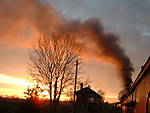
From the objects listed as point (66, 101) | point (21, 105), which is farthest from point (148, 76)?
point (66, 101)

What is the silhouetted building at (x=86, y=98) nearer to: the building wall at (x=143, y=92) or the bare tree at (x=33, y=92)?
the bare tree at (x=33, y=92)

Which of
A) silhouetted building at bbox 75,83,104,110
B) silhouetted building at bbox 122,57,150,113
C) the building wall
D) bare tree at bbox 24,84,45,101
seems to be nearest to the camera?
silhouetted building at bbox 122,57,150,113

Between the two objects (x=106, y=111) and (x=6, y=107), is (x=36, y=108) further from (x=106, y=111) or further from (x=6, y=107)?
(x=106, y=111)

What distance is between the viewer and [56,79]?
36.1 meters

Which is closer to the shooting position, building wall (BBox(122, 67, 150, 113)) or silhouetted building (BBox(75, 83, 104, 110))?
building wall (BBox(122, 67, 150, 113))

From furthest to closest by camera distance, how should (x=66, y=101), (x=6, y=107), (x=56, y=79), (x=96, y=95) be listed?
(x=96, y=95), (x=66, y=101), (x=56, y=79), (x=6, y=107)

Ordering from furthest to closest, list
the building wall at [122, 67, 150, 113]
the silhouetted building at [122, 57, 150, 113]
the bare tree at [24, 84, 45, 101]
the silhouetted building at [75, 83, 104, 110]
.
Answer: the silhouetted building at [75, 83, 104, 110] < the bare tree at [24, 84, 45, 101] < the building wall at [122, 67, 150, 113] < the silhouetted building at [122, 57, 150, 113]

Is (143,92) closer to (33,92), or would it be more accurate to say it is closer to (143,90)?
(143,90)

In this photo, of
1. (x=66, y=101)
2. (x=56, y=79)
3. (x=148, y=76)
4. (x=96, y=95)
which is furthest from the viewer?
(x=96, y=95)

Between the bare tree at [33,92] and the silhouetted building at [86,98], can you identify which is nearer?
the bare tree at [33,92]

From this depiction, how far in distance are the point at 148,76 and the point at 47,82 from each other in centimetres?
2799

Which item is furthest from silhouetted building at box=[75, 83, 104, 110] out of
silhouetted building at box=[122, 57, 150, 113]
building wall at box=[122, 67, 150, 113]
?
building wall at box=[122, 67, 150, 113]

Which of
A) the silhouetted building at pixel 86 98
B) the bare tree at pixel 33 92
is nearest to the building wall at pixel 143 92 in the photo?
the bare tree at pixel 33 92

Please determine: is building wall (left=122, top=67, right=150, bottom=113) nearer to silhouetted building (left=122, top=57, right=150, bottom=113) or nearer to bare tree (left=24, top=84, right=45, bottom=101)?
silhouetted building (left=122, top=57, right=150, bottom=113)
